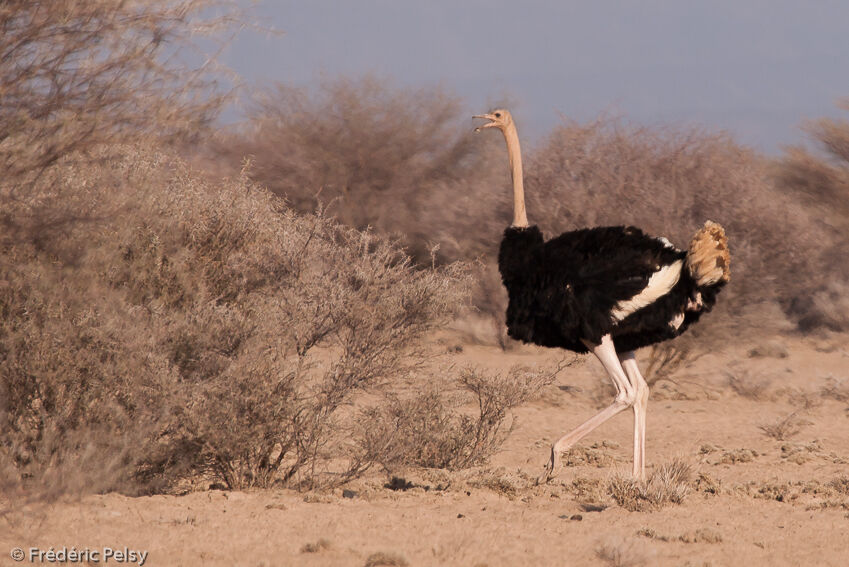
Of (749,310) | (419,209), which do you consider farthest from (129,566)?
(419,209)

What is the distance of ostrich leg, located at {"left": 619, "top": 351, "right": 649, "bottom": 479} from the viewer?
7.56 meters

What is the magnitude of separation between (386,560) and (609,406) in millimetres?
2925

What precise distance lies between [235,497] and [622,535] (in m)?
2.30

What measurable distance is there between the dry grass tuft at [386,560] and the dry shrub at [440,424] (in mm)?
2176

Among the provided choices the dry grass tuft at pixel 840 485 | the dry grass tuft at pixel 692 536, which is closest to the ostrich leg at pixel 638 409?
the dry grass tuft at pixel 692 536

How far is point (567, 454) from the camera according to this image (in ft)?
32.8

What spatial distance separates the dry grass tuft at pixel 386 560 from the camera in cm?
531

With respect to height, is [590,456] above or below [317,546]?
below

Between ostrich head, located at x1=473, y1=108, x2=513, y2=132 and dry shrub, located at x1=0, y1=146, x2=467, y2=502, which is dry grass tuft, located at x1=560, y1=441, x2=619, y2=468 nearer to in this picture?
dry shrub, located at x1=0, y1=146, x2=467, y2=502

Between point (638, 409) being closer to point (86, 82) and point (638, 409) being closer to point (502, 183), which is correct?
point (86, 82)

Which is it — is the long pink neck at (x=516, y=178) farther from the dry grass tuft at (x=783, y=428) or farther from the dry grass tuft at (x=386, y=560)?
the dry grass tuft at (x=783, y=428)

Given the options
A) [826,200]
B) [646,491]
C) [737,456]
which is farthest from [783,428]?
[826,200]

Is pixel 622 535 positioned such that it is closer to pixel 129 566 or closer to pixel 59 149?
pixel 129 566

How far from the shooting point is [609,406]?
25.6ft
